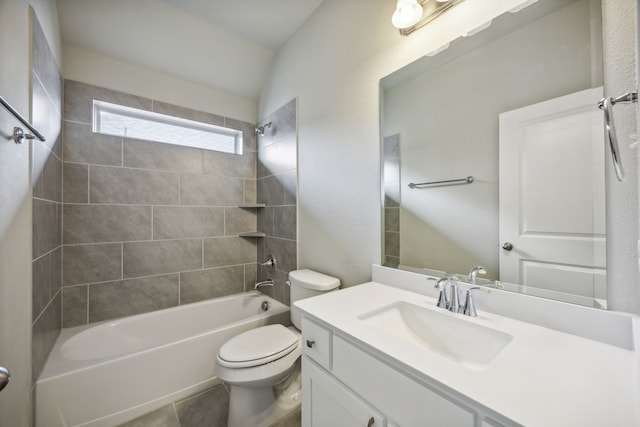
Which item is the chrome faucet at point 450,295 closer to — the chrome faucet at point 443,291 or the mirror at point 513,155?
the chrome faucet at point 443,291

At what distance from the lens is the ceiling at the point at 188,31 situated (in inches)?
64.4

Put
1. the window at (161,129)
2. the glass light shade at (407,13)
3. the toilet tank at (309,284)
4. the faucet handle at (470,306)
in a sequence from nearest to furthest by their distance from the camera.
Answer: the faucet handle at (470,306) < the glass light shade at (407,13) < the toilet tank at (309,284) < the window at (161,129)

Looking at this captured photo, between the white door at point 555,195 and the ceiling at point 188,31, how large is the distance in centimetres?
166

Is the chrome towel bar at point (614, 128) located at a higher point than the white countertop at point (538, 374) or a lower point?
higher

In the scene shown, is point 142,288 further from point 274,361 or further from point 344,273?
point 344,273

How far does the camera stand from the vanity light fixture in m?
1.05

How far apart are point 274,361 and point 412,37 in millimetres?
1812

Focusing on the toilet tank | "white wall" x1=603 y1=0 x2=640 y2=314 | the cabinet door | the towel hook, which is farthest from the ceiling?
the cabinet door

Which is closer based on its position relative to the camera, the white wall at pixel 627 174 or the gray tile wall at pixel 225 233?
the white wall at pixel 627 174

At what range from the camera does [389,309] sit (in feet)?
3.19

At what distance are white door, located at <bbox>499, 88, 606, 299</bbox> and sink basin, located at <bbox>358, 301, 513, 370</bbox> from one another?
0.25 metres

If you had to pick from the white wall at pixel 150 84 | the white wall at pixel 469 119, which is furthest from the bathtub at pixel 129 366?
the white wall at pixel 150 84

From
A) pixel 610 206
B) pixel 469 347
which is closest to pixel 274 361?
pixel 469 347

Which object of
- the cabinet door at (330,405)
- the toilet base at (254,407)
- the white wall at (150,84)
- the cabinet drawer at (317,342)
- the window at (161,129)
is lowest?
the toilet base at (254,407)
